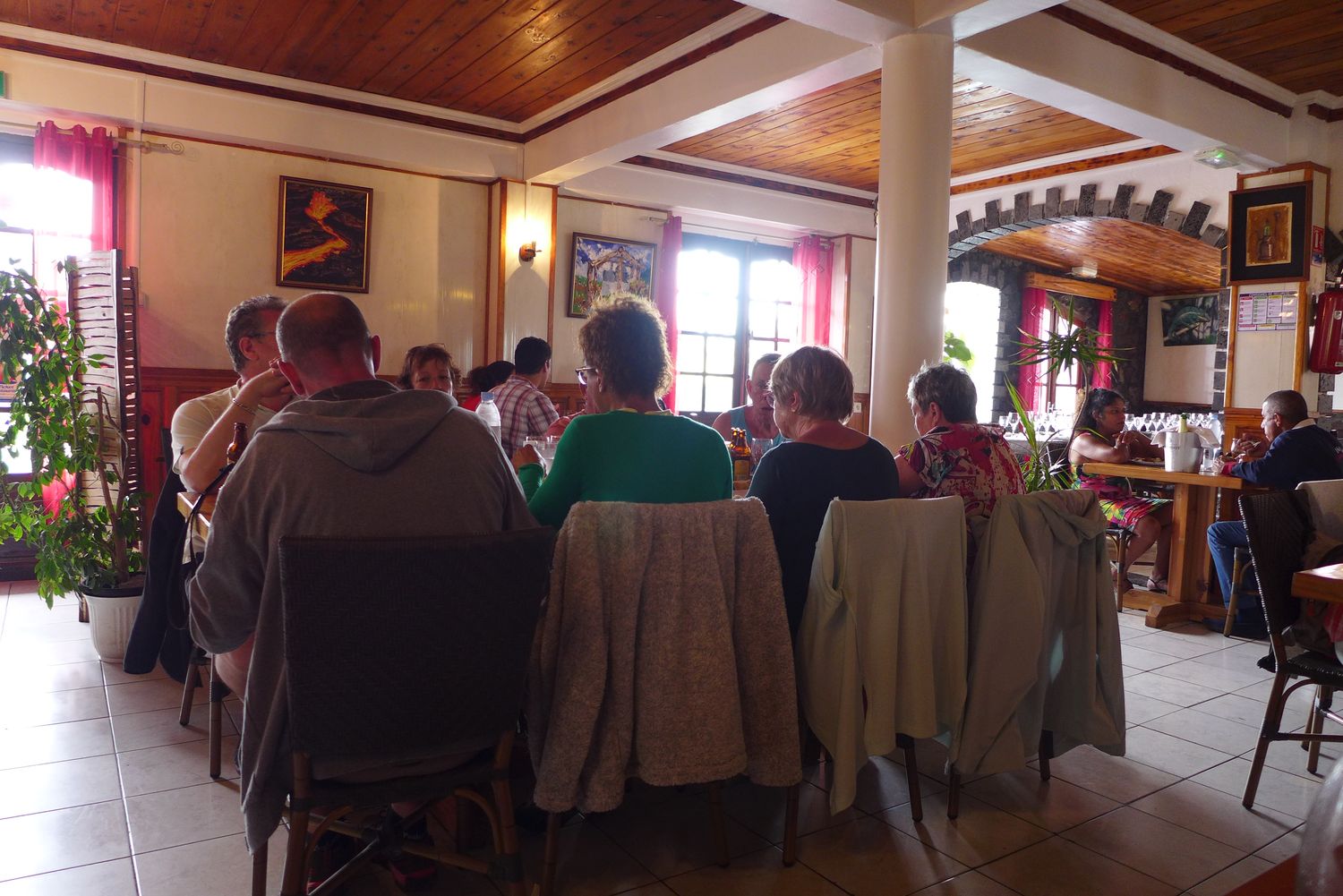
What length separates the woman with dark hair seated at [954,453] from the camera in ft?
9.08

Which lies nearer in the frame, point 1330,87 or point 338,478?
point 338,478

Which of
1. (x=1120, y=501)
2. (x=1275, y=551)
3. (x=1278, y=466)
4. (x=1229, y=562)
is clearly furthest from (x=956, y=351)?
(x=1275, y=551)

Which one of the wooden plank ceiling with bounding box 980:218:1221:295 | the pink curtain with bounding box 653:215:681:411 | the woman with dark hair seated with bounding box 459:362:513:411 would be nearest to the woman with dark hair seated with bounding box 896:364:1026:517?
the woman with dark hair seated with bounding box 459:362:513:411

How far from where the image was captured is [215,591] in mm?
1758

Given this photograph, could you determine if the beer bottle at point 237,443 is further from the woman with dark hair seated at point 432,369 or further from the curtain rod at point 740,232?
the curtain rod at point 740,232

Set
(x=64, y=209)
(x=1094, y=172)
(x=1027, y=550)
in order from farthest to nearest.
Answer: (x=1094, y=172)
(x=64, y=209)
(x=1027, y=550)

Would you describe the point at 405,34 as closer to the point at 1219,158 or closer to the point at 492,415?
the point at 492,415

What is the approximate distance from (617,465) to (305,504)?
74 centimetres

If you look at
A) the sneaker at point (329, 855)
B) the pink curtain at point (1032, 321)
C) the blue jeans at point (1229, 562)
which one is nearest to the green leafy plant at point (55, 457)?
the sneaker at point (329, 855)

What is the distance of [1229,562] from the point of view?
4.66m

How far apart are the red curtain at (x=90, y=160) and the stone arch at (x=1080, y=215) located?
515 cm

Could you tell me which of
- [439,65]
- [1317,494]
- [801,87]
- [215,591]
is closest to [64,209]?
[439,65]

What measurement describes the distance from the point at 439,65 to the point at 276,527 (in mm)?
4453

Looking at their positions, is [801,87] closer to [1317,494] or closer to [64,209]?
[1317,494]
